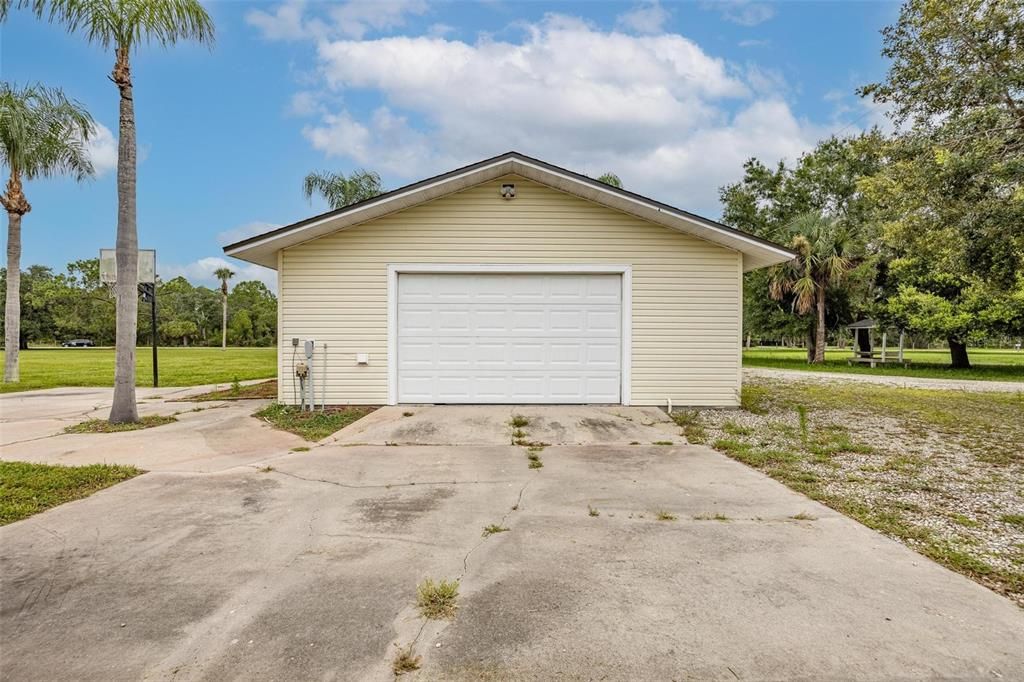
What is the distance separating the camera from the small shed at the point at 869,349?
20.4 m

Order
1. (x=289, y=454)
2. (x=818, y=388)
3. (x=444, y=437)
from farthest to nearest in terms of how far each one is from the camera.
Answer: (x=818, y=388)
(x=444, y=437)
(x=289, y=454)

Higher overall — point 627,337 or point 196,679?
point 627,337

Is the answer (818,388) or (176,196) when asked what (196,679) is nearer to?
(818,388)

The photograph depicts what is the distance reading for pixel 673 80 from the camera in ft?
45.9

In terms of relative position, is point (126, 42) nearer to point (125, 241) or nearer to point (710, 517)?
point (125, 241)

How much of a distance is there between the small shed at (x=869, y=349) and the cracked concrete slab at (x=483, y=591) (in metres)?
20.7

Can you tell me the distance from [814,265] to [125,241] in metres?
23.6

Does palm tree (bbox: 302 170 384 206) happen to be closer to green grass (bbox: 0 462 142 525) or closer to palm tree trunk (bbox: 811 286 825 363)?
green grass (bbox: 0 462 142 525)

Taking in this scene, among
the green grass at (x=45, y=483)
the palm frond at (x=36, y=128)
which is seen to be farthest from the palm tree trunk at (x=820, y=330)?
the palm frond at (x=36, y=128)

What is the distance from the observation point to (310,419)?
7375mm

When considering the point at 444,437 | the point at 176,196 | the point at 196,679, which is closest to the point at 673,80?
the point at 444,437

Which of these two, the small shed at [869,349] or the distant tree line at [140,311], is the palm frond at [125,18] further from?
the distant tree line at [140,311]

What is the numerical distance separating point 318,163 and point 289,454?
12763mm

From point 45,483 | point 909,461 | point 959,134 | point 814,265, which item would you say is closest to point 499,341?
point 909,461
